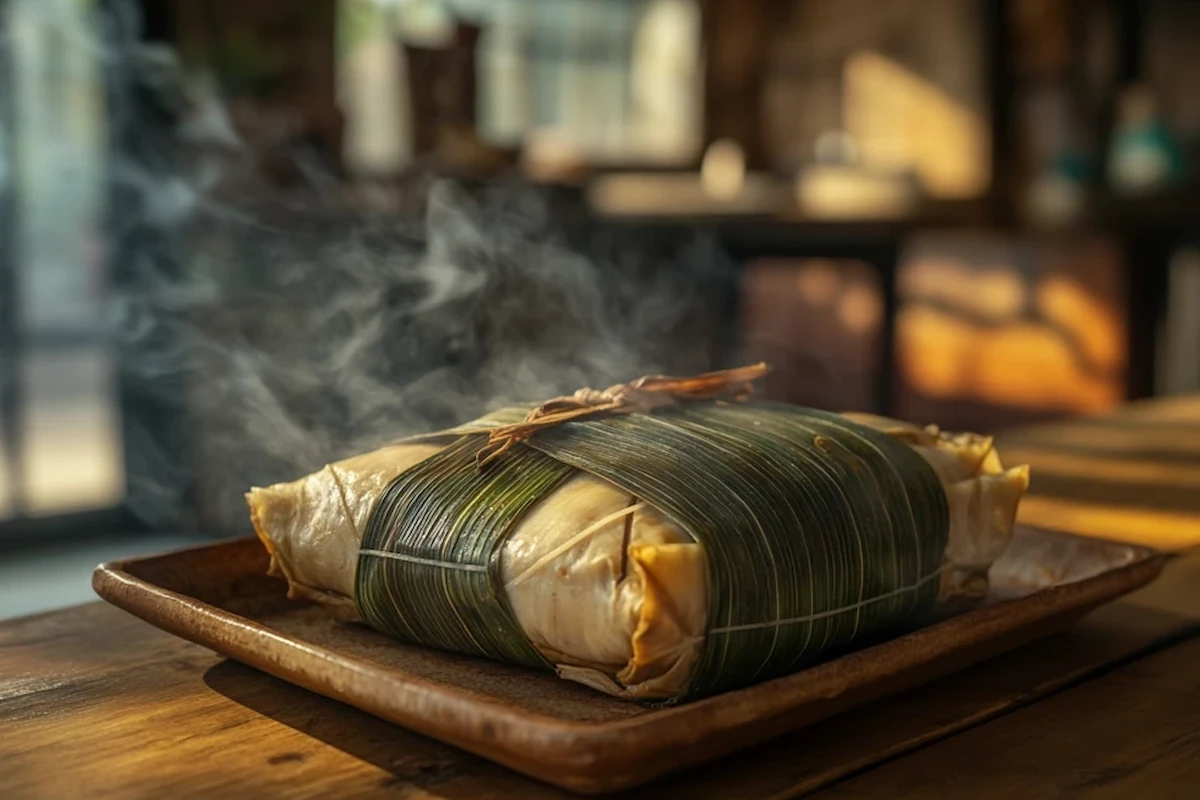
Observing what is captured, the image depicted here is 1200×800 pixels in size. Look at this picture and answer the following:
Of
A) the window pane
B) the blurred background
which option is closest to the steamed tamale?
the blurred background

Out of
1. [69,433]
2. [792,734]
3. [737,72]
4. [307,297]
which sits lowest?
[69,433]

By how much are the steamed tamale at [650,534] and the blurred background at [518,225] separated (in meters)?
0.91

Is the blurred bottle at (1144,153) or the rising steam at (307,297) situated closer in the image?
the rising steam at (307,297)

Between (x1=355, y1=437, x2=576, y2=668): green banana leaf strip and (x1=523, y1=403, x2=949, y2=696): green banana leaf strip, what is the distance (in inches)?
1.3

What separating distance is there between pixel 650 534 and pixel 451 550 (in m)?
0.13

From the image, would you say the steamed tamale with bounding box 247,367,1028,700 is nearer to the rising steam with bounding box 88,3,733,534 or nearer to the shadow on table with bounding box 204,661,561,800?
the shadow on table with bounding box 204,661,561,800

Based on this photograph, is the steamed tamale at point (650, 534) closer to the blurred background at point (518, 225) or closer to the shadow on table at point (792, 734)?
the shadow on table at point (792, 734)

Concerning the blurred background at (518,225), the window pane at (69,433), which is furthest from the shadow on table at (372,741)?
the window pane at (69,433)

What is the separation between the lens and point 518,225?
4.09 m

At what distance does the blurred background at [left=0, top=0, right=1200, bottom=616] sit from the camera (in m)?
3.64

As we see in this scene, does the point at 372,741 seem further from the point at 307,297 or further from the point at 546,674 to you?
the point at 307,297

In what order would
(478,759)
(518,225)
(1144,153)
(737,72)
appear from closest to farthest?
(478,759) < (518,225) < (1144,153) < (737,72)

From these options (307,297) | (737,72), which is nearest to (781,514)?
(307,297)

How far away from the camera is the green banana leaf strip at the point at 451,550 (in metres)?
0.68
